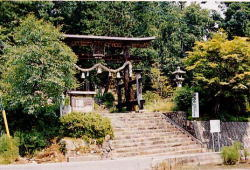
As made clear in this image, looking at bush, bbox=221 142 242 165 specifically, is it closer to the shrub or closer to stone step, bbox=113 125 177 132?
stone step, bbox=113 125 177 132

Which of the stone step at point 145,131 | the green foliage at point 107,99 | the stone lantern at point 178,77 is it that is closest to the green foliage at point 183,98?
the stone step at point 145,131

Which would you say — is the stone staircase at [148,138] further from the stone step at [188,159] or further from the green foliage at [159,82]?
the green foliage at [159,82]

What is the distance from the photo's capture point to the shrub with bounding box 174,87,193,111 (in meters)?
16.9

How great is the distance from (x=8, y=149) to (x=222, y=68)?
10.6m

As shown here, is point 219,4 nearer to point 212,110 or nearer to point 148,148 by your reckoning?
point 212,110

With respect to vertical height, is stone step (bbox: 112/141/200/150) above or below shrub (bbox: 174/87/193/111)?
below

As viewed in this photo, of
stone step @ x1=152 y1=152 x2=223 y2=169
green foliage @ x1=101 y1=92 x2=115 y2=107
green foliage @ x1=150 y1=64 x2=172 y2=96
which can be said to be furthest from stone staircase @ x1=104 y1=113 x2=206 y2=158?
green foliage @ x1=150 y1=64 x2=172 y2=96

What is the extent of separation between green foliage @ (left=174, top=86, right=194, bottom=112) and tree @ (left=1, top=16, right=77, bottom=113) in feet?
21.2

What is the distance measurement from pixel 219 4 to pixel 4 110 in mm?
28235

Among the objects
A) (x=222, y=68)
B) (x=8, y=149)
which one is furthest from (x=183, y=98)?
(x=8, y=149)

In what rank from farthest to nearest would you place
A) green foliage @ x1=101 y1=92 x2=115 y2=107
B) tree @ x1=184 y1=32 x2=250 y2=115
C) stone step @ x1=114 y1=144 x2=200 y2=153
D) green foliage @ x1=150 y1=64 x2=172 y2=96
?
green foliage @ x1=150 y1=64 x2=172 y2=96
green foliage @ x1=101 y1=92 x2=115 y2=107
tree @ x1=184 y1=32 x2=250 y2=115
stone step @ x1=114 y1=144 x2=200 y2=153

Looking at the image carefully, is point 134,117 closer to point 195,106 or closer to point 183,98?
point 183,98

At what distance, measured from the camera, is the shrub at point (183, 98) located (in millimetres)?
16906

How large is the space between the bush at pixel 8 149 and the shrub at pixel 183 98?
356 inches
